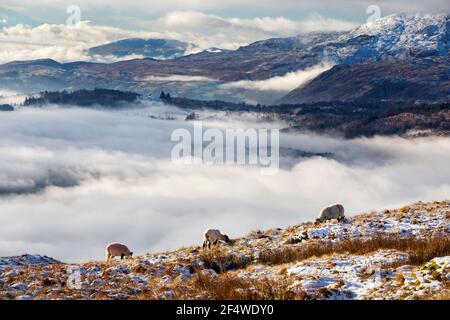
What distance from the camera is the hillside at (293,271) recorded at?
55.0 feet

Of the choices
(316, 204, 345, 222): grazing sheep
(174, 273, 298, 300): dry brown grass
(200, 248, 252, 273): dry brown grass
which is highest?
(174, 273, 298, 300): dry brown grass

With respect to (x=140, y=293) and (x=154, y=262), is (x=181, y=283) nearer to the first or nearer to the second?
(x=140, y=293)

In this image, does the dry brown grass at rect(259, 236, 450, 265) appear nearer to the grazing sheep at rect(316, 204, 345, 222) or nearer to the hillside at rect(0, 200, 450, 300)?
the hillside at rect(0, 200, 450, 300)

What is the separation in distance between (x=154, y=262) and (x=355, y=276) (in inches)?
487

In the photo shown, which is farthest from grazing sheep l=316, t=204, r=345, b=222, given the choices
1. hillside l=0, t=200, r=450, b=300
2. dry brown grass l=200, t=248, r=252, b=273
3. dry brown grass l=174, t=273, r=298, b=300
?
dry brown grass l=174, t=273, r=298, b=300

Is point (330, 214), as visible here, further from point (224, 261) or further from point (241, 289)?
point (241, 289)

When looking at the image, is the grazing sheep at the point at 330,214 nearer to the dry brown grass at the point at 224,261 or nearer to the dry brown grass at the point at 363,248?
the dry brown grass at the point at 363,248

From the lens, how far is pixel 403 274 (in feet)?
57.5

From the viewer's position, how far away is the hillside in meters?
16.8

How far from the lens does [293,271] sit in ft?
68.4

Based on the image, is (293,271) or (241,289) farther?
(293,271)

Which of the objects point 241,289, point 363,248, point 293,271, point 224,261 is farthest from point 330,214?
point 241,289

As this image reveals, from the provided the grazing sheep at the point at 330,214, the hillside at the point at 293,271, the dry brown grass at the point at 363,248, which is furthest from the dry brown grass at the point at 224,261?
the grazing sheep at the point at 330,214
